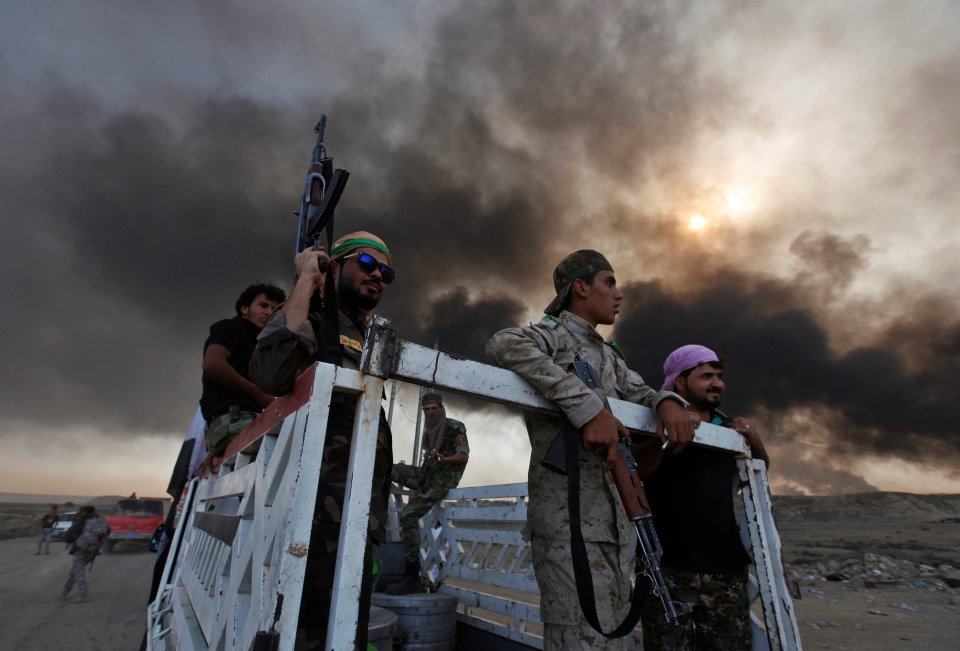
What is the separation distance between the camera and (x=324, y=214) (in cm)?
218

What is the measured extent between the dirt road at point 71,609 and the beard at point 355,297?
18.1 ft

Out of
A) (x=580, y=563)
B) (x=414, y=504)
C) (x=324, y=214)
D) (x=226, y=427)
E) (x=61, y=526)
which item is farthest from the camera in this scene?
(x=61, y=526)

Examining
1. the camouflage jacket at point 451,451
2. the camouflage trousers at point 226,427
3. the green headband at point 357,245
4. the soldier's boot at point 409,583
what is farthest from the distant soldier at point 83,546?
the green headband at point 357,245

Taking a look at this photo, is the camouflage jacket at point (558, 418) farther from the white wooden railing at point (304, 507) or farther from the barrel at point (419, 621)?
the barrel at point (419, 621)

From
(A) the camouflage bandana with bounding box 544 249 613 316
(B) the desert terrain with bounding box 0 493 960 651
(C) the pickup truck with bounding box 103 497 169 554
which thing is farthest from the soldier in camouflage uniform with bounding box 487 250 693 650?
(C) the pickup truck with bounding box 103 497 169 554

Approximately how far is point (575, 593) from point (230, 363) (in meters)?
2.38

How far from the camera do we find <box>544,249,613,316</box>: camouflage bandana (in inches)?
91.3

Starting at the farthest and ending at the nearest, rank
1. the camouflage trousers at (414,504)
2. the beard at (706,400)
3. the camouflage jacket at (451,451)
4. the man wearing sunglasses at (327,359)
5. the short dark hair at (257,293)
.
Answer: the camouflage jacket at (451,451)
the camouflage trousers at (414,504)
the short dark hair at (257,293)
the beard at (706,400)
the man wearing sunglasses at (327,359)

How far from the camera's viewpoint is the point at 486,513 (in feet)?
15.3

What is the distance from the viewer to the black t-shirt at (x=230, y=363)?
2879 mm

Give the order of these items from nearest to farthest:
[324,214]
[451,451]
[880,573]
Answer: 1. [324,214]
2. [451,451]
3. [880,573]

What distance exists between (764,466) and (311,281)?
1995 mm

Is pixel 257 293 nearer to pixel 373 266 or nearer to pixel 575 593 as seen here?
pixel 373 266

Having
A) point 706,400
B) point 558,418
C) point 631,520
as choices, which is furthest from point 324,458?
point 706,400
